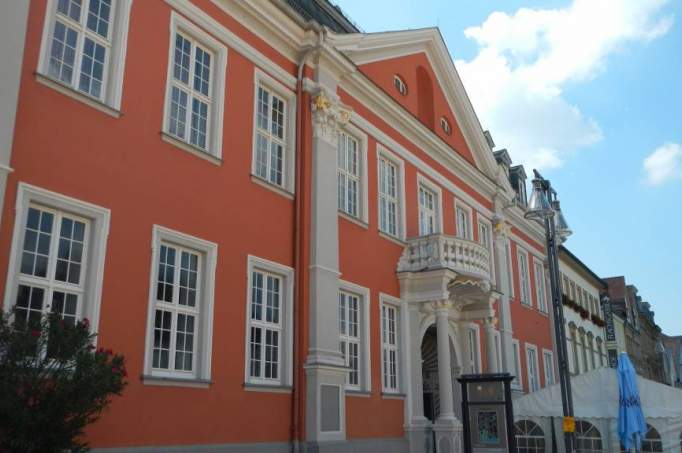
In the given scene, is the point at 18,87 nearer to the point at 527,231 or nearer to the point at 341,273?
the point at 341,273

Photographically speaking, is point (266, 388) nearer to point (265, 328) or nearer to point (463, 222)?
point (265, 328)

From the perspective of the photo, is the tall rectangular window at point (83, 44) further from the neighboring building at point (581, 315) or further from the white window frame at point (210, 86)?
the neighboring building at point (581, 315)

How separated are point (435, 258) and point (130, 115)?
987cm

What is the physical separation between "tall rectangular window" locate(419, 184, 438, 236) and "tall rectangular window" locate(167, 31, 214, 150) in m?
9.26

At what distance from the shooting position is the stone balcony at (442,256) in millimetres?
18641

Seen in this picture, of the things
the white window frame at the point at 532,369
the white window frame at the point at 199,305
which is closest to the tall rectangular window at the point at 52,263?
the white window frame at the point at 199,305

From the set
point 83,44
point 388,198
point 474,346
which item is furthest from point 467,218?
point 83,44

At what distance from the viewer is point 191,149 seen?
40.9 ft

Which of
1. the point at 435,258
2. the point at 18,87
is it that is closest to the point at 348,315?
the point at 435,258

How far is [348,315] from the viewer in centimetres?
1672

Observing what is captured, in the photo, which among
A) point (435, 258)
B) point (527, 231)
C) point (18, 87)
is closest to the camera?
point (18, 87)

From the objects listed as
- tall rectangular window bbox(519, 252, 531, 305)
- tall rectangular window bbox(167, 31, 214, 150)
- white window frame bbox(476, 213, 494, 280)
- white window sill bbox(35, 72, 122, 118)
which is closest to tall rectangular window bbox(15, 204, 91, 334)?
white window sill bbox(35, 72, 122, 118)

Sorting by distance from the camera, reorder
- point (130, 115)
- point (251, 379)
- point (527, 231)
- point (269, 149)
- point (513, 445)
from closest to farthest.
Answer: point (130, 115)
point (251, 379)
point (513, 445)
point (269, 149)
point (527, 231)

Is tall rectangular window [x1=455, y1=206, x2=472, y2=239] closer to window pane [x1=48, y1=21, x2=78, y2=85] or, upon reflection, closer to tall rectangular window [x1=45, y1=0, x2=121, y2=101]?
tall rectangular window [x1=45, y1=0, x2=121, y2=101]
